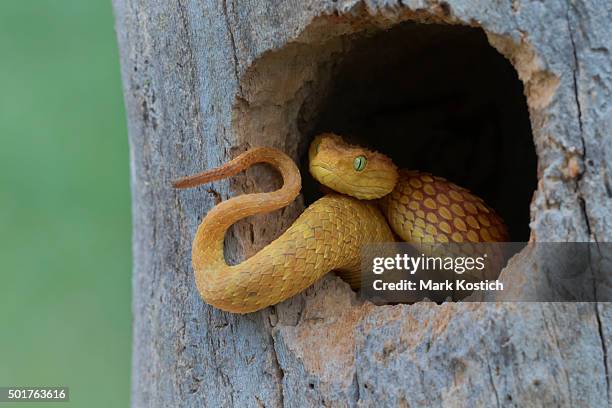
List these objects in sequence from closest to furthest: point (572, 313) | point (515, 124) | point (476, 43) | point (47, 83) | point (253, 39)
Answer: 1. point (572, 313)
2. point (253, 39)
3. point (476, 43)
4. point (515, 124)
5. point (47, 83)

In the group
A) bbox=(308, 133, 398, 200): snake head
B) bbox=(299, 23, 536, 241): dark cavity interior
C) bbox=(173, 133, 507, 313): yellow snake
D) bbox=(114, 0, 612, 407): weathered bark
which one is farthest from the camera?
bbox=(299, 23, 536, 241): dark cavity interior

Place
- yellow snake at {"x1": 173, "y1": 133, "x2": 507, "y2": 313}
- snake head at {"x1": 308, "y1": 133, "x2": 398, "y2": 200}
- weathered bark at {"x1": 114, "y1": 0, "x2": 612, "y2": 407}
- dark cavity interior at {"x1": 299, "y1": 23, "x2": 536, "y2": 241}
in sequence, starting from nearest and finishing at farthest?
weathered bark at {"x1": 114, "y1": 0, "x2": 612, "y2": 407}
yellow snake at {"x1": 173, "y1": 133, "x2": 507, "y2": 313}
snake head at {"x1": 308, "y1": 133, "x2": 398, "y2": 200}
dark cavity interior at {"x1": 299, "y1": 23, "x2": 536, "y2": 241}

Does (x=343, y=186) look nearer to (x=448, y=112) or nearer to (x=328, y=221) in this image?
(x=328, y=221)

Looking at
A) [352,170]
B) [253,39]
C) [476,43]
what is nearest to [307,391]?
[352,170]

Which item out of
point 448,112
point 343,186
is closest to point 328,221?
point 343,186

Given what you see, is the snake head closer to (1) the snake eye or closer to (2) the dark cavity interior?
(1) the snake eye

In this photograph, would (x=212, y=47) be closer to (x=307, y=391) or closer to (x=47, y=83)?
(x=307, y=391)

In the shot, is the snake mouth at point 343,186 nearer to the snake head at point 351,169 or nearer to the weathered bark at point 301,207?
the snake head at point 351,169

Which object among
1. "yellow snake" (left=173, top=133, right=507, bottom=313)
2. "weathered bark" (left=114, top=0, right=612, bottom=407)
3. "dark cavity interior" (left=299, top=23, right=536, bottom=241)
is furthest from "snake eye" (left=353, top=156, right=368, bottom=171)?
"dark cavity interior" (left=299, top=23, right=536, bottom=241)
